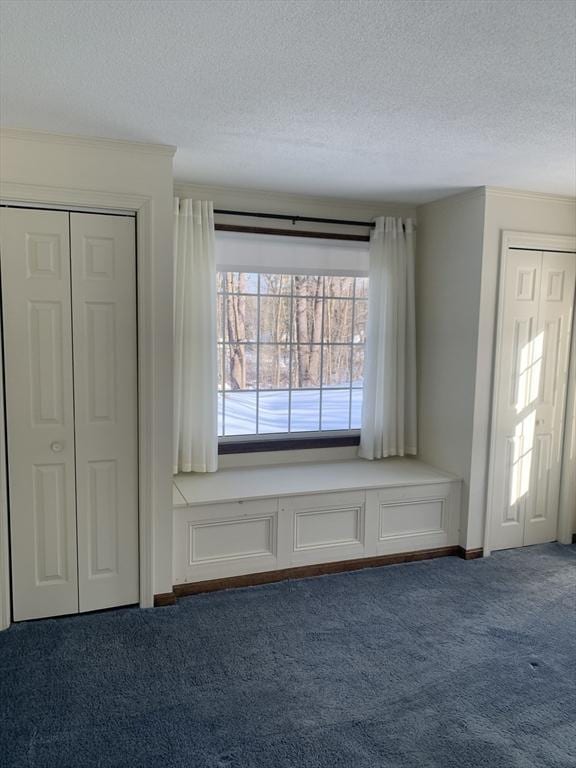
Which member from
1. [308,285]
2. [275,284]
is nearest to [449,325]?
[308,285]

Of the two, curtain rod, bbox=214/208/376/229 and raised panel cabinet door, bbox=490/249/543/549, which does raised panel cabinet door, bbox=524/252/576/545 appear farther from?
curtain rod, bbox=214/208/376/229

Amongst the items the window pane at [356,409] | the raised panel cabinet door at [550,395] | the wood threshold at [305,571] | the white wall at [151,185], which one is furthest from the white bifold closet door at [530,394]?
the white wall at [151,185]

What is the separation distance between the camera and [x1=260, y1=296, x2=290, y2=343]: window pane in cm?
431

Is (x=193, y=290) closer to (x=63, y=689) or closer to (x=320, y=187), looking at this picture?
(x=320, y=187)

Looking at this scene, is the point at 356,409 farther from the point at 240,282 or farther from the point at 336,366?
the point at 240,282

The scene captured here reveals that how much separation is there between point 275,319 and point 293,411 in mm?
702

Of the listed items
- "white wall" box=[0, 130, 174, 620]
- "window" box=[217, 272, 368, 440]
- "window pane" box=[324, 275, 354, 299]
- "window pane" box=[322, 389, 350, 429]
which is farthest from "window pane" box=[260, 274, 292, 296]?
"white wall" box=[0, 130, 174, 620]

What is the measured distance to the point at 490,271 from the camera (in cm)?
397

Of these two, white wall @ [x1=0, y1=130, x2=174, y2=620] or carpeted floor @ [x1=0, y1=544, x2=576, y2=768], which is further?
white wall @ [x1=0, y1=130, x2=174, y2=620]

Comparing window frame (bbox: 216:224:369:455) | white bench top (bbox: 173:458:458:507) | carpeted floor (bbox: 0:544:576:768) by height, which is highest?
window frame (bbox: 216:224:369:455)

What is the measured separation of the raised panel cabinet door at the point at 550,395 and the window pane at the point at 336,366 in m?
1.36

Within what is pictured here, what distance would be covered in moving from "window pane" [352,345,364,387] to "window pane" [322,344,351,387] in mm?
43

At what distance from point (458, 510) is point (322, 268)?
200 cm

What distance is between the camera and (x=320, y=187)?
4.00 meters
